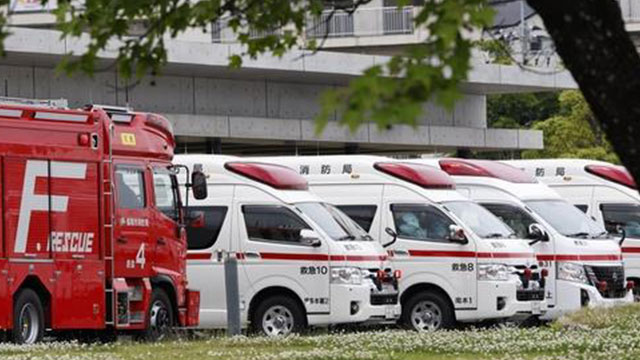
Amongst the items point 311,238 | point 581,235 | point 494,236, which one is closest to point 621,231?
point 581,235

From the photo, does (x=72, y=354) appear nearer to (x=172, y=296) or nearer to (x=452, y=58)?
(x=172, y=296)

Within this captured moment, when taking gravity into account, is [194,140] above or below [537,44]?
below

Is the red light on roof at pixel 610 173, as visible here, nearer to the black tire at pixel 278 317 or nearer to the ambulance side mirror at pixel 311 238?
the ambulance side mirror at pixel 311 238

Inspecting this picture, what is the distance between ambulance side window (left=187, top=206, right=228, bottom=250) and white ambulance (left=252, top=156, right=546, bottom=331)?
2.20 meters

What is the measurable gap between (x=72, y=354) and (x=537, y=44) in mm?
33037

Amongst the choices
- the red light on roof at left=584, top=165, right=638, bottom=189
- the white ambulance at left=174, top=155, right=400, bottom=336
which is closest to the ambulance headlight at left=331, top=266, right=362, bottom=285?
the white ambulance at left=174, top=155, right=400, bottom=336

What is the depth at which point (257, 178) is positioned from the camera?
78.6 feet

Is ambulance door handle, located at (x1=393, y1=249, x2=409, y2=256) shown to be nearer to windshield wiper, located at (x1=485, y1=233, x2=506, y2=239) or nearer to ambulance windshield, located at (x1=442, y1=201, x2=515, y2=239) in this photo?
ambulance windshield, located at (x1=442, y1=201, x2=515, y2=239)

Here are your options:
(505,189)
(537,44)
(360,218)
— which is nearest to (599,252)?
(505,189)

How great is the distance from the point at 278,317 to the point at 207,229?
161cm

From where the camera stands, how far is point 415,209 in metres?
25.2

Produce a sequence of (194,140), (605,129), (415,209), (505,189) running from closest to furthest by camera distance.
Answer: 1. (605,129)
2. (415,209)
3. (505,189)
4. (194,140)

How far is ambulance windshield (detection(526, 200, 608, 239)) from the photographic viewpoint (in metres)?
26.8

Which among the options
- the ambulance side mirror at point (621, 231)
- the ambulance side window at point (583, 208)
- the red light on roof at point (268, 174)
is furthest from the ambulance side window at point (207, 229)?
the ambulance side window at point (583, 208)
